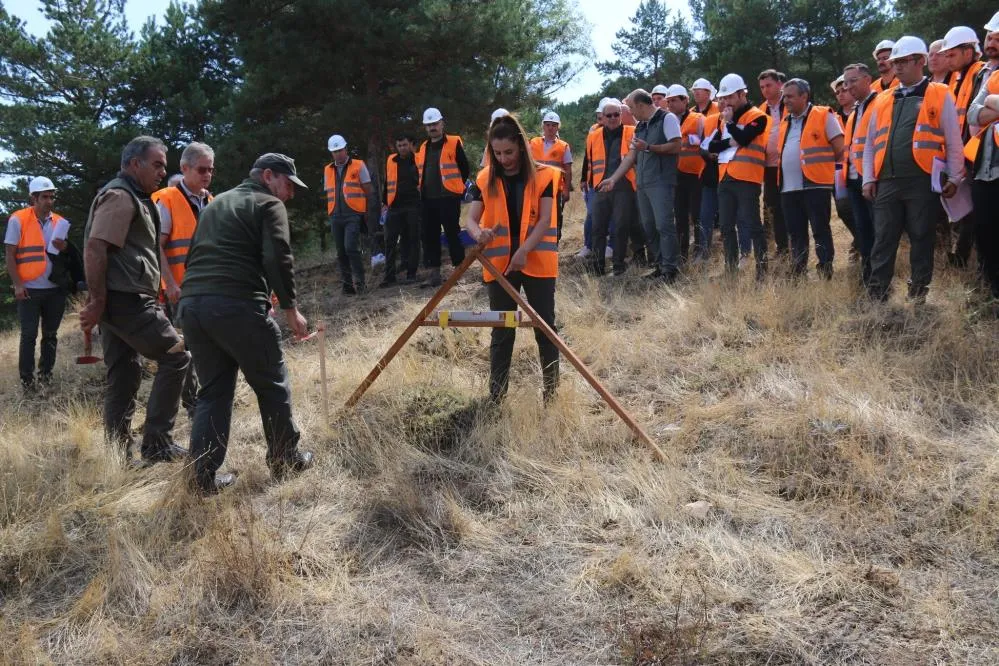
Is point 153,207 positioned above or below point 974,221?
above

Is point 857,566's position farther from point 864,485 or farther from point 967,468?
point 967,468

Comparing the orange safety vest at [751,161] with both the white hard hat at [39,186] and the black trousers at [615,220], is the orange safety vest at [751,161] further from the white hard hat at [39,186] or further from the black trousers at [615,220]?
the white hard hat at [39,186]

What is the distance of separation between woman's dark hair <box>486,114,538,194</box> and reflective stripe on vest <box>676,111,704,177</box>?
3995mm

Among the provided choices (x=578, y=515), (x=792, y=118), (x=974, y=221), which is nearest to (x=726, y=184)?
(x=792, y=118)

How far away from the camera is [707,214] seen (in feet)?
26.7

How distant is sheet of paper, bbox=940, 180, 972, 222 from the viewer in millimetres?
5430

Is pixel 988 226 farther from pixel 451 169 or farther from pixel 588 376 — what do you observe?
pixel 451 169

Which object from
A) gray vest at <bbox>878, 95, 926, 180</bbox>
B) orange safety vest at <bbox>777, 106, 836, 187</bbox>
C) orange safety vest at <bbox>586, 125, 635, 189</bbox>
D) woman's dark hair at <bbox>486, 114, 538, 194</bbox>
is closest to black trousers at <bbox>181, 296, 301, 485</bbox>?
woman's dark hair at <bbox>486, 114, 538, 194</bbox>

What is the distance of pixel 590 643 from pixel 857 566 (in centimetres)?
120

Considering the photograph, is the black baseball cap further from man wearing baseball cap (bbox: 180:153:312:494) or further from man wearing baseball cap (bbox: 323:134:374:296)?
man wearing baseball cap (bbox: 323:134:374:296)

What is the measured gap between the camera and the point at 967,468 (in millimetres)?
3705

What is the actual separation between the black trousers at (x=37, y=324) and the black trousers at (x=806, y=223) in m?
7.03

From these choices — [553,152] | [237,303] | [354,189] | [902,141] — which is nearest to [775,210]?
[902,141]

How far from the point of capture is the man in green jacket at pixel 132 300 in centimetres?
445
